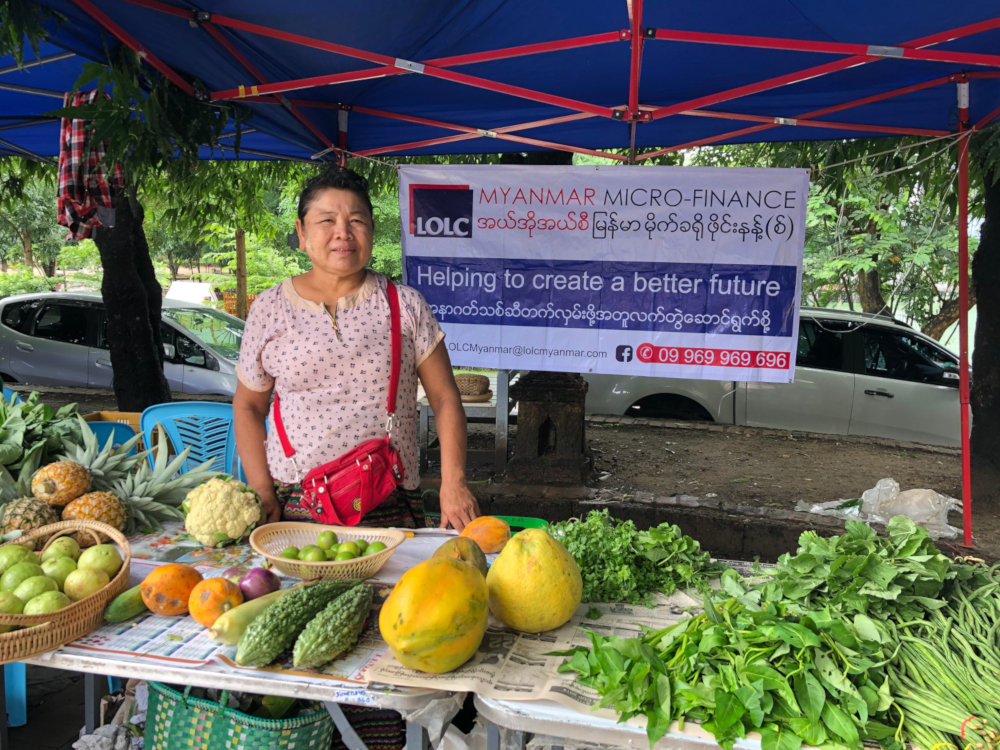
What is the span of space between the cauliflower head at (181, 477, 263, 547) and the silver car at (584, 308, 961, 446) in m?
5.77

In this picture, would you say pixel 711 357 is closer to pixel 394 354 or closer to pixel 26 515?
pixel 394 354

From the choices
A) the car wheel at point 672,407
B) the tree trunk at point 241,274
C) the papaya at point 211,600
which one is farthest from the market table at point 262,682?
the tree trunk at point 241,274

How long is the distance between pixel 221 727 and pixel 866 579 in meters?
1.64

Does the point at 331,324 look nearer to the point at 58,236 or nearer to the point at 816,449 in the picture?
the point at 816,449

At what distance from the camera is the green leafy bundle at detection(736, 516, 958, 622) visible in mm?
1527

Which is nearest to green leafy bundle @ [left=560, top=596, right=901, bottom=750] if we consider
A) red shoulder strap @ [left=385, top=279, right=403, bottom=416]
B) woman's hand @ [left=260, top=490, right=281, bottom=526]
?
red shoulder strap @ [left=385, top=279, right=403, bottom=416]

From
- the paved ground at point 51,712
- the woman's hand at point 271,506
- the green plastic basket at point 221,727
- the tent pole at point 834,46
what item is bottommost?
the paved ground at point 51,712

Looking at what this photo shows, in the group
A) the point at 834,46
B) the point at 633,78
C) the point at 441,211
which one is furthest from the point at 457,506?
the point at 441,211

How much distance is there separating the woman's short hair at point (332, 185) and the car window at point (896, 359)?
5933 millimetres

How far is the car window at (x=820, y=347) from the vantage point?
6.69 m

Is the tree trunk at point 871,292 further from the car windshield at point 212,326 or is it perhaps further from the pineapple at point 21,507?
the pineapple at point 21,507

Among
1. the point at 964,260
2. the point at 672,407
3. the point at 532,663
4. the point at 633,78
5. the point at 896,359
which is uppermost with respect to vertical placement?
the point at 633,78

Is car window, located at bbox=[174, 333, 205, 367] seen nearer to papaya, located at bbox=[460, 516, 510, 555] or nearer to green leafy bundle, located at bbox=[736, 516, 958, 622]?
papaya, located at bbox=[460, 516, 510, 555]

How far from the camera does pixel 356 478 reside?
2305 millimetres
